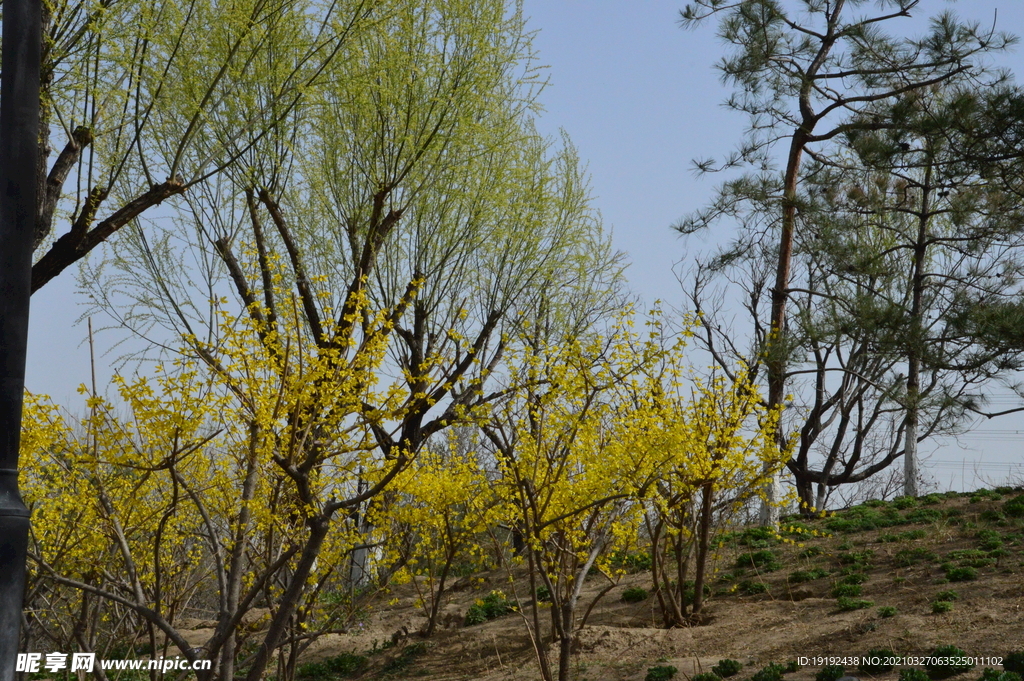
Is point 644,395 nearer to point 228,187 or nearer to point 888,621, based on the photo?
point 888,621

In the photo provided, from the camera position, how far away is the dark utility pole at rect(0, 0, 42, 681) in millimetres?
2250

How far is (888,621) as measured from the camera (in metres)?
6.49

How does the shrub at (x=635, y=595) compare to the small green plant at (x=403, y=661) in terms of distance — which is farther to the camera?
the shrub at (x=635, y=595)

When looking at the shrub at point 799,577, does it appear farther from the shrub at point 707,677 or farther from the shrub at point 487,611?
the shrub at point 487,611

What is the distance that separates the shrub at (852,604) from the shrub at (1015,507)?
334cm

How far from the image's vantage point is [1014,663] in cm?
514

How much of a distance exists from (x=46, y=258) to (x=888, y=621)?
6.73m

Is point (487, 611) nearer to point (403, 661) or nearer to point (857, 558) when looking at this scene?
point (403, 661)

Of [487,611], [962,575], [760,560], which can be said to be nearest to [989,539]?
[962,575]

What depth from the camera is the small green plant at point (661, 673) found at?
6317 millimetres

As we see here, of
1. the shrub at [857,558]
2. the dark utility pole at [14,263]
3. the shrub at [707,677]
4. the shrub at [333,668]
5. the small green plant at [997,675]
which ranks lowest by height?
the shrub at [333,668]

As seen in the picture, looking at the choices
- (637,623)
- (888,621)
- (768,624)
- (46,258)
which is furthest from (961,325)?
(46,258)

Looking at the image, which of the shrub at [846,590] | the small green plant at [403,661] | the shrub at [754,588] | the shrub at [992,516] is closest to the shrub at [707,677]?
the shrub at [846,590]

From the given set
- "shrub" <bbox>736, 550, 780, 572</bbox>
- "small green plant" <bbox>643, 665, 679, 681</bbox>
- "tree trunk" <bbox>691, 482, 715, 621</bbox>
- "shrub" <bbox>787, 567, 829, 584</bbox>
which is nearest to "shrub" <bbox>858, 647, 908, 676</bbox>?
"small green plant" <bbox>643, 665, 679, 681</bbox>
